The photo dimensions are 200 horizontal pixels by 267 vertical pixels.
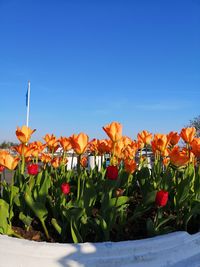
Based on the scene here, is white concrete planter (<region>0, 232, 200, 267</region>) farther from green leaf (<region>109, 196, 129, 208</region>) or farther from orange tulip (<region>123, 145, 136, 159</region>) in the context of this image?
orange tulip (<region>123, 145, 136, 159</region>)

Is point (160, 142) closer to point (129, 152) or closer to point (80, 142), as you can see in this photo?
point (129, 152)

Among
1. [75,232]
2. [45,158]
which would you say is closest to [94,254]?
[75,232]

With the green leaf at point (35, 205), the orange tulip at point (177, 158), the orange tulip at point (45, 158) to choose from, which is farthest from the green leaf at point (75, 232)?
the orange tulip at point (45, 158)

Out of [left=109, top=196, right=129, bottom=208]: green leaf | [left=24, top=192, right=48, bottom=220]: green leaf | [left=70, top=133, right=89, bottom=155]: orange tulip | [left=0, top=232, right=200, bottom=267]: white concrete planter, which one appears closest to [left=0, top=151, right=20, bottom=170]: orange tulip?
[left=24, top=192, right=48, bottom=220]: green leaf

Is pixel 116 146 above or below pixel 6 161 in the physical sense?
above

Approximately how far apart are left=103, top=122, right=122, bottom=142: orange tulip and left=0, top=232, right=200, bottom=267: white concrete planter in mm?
917

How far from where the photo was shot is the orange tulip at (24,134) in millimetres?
2410

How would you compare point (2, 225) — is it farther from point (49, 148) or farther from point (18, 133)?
point (49, 148)

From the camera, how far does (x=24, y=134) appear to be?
2.43 meters

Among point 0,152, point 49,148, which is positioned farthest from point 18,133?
point 49,148

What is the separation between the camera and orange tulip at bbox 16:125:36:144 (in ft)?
7.91

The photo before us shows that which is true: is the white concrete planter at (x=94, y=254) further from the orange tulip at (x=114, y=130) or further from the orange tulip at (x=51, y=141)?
the orange tulip at (x=51, y=141)

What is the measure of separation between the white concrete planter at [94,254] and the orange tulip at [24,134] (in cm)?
89

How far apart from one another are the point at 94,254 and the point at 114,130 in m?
1.04
